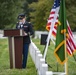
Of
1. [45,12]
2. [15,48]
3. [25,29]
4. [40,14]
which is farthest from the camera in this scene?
[40,14]

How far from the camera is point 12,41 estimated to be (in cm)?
1225

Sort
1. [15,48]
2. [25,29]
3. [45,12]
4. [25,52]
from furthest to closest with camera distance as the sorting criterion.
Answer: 1. [45,12]
2. [25,52]
3. [25,29]
4. [15,48]

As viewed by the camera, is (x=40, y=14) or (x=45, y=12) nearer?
(x=45, y=12)

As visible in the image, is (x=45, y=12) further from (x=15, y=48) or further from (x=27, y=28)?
(x=15, y=48)

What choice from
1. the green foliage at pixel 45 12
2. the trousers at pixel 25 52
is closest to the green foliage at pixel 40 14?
the green foliage at pixel 45 12

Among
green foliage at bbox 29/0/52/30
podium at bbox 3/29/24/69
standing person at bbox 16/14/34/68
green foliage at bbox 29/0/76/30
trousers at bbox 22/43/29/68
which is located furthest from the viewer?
green foliage at bbox 29/0/52/30

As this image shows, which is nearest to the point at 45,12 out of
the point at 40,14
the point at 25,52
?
the point at 40,14

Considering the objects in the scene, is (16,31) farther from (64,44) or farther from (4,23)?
(4,23)

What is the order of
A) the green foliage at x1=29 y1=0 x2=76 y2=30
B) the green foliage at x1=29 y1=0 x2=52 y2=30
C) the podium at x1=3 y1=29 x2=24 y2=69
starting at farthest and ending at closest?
the green foliage at x1=29 y1=0 x2=52 y2=30 < the green foliage at x1=29 y1=0 x2=76 y2=30 < the podium at x1=3 y1=29 x2=24 y2=69

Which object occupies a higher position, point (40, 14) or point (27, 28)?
point (27, 28)

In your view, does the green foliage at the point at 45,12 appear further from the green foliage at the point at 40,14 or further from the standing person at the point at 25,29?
the standing person at the point at 25,29

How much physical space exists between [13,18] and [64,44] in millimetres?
45988

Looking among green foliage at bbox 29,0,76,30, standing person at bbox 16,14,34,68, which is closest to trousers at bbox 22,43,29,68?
standing person at bbox 16,14,34,68

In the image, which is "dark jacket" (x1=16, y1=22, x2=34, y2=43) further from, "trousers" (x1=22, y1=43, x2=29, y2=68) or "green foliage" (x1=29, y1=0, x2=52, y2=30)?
"green foliage" (x1=29, y1=0, x2=52, y2=30)
